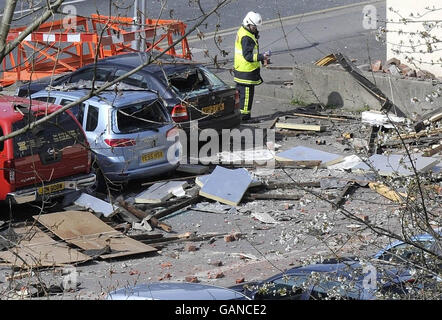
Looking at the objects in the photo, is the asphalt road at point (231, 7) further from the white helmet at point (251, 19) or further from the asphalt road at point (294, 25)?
the white helmet at point (251, 19)

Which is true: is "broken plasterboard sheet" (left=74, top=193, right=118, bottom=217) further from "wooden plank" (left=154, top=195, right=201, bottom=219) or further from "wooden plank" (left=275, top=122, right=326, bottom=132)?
"wooden plank" (left=275, top=122, right=326, bottom=132)

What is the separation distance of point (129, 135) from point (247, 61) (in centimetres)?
478

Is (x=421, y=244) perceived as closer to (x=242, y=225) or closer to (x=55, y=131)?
(x=242, y=225)

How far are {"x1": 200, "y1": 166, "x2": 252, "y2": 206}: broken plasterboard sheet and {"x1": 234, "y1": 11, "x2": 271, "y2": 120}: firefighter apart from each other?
382cm

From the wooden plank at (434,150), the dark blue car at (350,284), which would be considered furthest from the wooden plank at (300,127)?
the dark blue car at (350,284)

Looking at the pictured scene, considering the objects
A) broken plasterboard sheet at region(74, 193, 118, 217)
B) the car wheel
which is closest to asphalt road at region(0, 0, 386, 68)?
the car wheel

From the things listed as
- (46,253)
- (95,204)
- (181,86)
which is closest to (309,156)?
(181,86)

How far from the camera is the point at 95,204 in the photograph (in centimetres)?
1253

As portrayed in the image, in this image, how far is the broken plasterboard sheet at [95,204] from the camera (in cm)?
1243

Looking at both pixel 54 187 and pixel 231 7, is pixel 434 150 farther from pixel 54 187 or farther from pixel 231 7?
pixel 231 7

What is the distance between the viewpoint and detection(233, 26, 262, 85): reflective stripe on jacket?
1723cm

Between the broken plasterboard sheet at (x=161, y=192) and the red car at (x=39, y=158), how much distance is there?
90 cm
